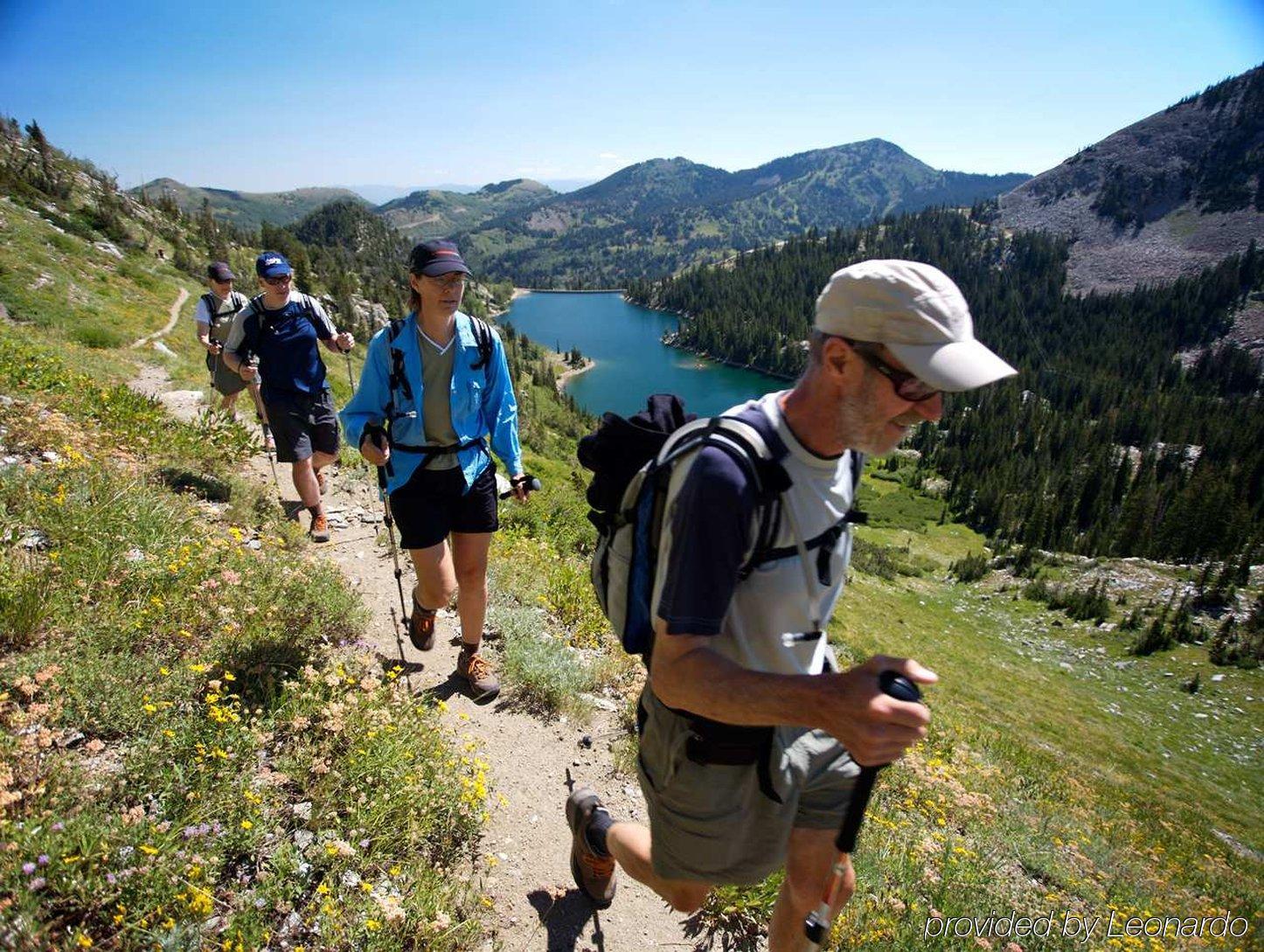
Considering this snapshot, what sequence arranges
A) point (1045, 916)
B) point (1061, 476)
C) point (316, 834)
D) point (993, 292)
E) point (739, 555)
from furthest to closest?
point (993, 292)
point (1061, 476)
point (1045, 916)
point (316, 834)
point (739, 555)

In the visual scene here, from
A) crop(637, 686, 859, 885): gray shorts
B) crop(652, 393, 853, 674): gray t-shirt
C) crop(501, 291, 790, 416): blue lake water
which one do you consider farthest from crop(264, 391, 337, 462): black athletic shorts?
crop(501, 291, 790, 416): blue lake water

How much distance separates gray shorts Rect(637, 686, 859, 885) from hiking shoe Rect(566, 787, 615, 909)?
0.84m

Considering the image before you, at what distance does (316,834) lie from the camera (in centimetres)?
317

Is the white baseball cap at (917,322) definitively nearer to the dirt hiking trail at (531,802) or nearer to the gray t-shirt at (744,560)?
the gray t-shirt at (744,560)

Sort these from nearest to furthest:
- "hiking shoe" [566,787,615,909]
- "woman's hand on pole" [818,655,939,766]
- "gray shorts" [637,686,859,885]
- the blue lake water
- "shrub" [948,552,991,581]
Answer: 1. "woman's hand on pole" [818,655,939,766]
2. "gray shorts" [637,686,859,885]
3. "hiking shoe" [566,787,615,909]
4. "shrub" [948,552,991,581]
5. the blue lake water

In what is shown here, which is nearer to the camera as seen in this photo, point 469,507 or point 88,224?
point 469,507

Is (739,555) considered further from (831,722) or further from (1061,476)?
(1061,476)

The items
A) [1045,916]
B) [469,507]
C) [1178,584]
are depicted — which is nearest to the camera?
[1045,916]

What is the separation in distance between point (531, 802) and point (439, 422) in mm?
2675

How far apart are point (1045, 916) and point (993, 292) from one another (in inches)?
7962

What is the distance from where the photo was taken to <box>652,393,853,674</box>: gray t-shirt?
185cm

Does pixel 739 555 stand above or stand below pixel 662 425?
below

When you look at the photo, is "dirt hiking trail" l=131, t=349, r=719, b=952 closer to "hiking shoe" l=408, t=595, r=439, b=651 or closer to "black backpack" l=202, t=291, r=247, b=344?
"hiking shoe" l=408, t=595, r=439, b=651

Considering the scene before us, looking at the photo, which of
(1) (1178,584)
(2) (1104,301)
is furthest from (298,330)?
(2) (1104,301)
